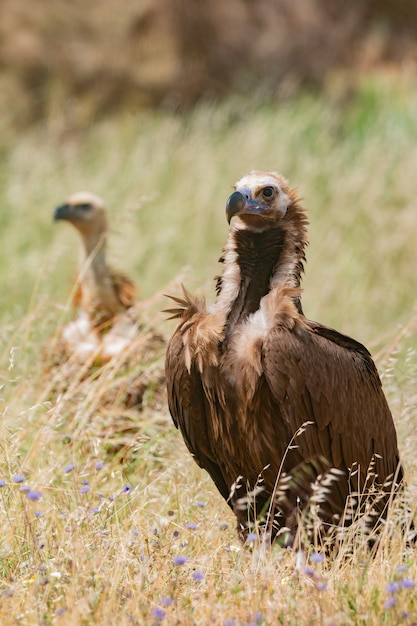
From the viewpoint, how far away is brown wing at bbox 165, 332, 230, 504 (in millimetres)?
3963

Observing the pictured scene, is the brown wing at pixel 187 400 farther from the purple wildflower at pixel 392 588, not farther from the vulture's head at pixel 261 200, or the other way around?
the purple wildflower at pixel 392 588

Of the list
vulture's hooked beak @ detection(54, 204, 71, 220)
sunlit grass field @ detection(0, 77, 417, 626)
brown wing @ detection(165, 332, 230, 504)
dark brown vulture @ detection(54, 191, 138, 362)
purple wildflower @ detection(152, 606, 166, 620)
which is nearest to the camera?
purple wildflower @ detection(152, 606, 166, 620)

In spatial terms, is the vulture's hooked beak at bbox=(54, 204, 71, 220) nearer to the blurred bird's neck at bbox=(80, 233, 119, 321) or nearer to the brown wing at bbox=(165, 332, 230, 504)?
the blurred bird's neck at bbox=(80, 233, 119, 321)

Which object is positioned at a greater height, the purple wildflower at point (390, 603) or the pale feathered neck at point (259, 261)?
the pale feathered neck at point (259, 261)

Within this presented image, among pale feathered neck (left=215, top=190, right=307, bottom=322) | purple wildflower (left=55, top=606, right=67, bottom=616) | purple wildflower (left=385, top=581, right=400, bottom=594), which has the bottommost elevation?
purple wildflower (left=55, top=606, right=67, bottom=616)

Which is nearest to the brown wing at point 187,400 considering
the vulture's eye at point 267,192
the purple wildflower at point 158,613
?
the vulture's eye at point 267,192

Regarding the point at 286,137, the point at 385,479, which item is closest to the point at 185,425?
the point at 385,479

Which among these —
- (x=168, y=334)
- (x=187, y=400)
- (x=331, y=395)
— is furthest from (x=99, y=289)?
(x=331, y=395)

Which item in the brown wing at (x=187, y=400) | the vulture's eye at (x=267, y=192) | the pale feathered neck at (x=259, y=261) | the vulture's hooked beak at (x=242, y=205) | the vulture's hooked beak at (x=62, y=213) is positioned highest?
the vulture's hooked beak at (x=62, y=213)

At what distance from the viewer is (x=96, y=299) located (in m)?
6.33

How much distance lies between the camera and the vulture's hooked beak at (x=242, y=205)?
13.4ft

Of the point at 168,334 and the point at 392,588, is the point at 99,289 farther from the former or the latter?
the point at 392,588

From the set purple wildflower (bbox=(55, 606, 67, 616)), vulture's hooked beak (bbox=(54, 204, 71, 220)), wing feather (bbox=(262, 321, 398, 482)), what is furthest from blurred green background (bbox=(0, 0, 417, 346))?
Answer: purple wildflower (bbox=(55, 606, 67, 616))

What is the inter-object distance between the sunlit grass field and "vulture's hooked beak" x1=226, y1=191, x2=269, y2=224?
0.85 meters
